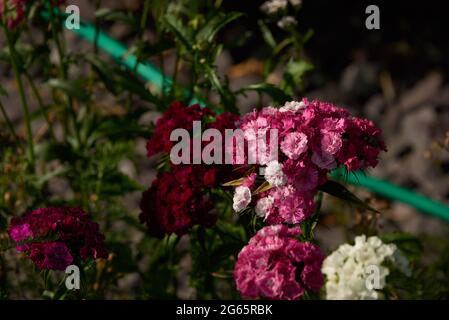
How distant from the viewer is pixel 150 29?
508 cm

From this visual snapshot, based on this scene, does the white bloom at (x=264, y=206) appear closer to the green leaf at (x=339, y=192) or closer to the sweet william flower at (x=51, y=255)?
the green leaf at (x=339, y=192)

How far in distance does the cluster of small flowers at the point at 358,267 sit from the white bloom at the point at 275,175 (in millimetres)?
496

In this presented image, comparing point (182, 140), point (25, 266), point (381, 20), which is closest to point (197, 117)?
point (182, 140)

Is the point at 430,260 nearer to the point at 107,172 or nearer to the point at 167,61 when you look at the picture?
the point at 107,172

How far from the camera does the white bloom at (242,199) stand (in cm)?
197

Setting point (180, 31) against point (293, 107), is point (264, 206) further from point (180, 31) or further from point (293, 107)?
point (180, 31)

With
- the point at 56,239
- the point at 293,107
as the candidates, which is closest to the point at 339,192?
the point at 293,107

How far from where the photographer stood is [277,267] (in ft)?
5.96

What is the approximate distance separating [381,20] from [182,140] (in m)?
3.09

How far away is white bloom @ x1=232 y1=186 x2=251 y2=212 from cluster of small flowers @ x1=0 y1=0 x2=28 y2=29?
1.14 meters

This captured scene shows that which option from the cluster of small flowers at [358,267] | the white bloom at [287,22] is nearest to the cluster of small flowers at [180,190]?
the cluster of small flowers at [358,267]

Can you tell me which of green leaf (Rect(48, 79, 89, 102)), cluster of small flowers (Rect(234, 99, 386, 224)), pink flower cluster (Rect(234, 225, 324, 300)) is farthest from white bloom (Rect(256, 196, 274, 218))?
green leaf (Rect(48, 79, 89, 102))

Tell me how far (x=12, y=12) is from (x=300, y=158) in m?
1.22
